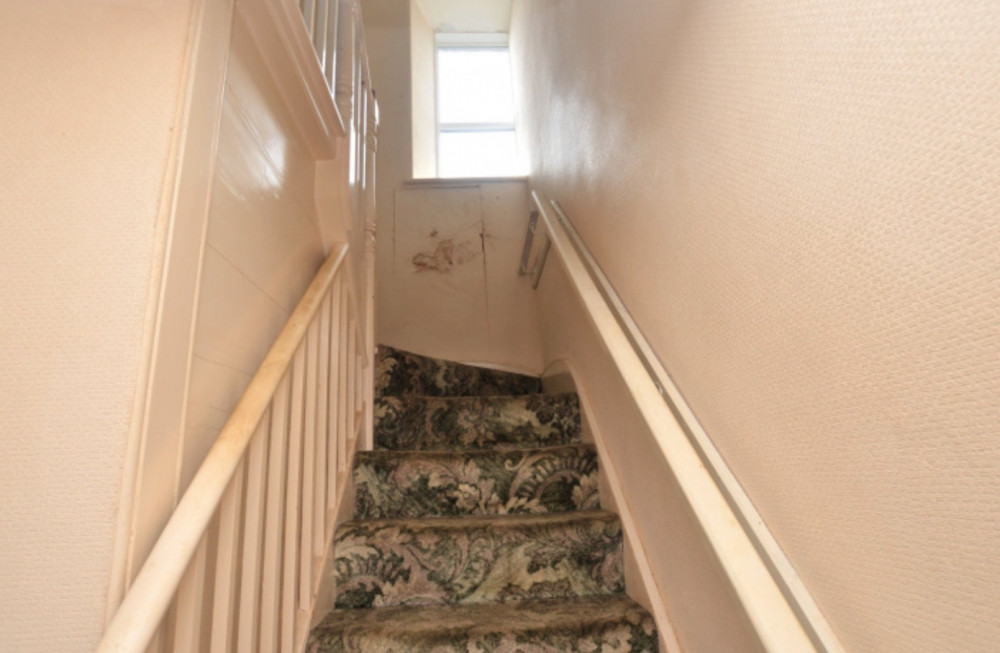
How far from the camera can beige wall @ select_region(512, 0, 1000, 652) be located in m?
0.51

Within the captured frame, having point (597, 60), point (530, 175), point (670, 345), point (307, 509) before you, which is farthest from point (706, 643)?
point (530, 175)

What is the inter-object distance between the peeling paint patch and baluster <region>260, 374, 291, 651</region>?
6.87 ft

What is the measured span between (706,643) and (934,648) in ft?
2.02

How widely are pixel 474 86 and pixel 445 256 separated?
134cm

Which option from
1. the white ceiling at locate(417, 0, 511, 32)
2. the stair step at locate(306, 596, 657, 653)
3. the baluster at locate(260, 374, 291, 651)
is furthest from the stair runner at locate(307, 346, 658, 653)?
the white ceiling at locate(417, 0, 511, 32)

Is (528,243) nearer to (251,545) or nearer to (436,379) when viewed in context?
(436,379)

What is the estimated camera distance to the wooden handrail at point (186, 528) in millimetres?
603

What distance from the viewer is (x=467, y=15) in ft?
12.3

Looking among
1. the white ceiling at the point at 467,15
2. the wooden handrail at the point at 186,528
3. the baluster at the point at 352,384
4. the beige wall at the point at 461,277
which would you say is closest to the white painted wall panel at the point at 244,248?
the wooden handrail at the point at 186,528

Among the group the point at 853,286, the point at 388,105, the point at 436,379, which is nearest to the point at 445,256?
the point at 436,379

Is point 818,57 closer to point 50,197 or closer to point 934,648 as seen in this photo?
point 934,648

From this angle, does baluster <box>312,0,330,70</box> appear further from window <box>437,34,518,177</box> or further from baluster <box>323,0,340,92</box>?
window <box>437,34,518,177</box>

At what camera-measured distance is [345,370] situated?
1.73 m

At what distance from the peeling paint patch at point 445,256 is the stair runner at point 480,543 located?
1.17m
